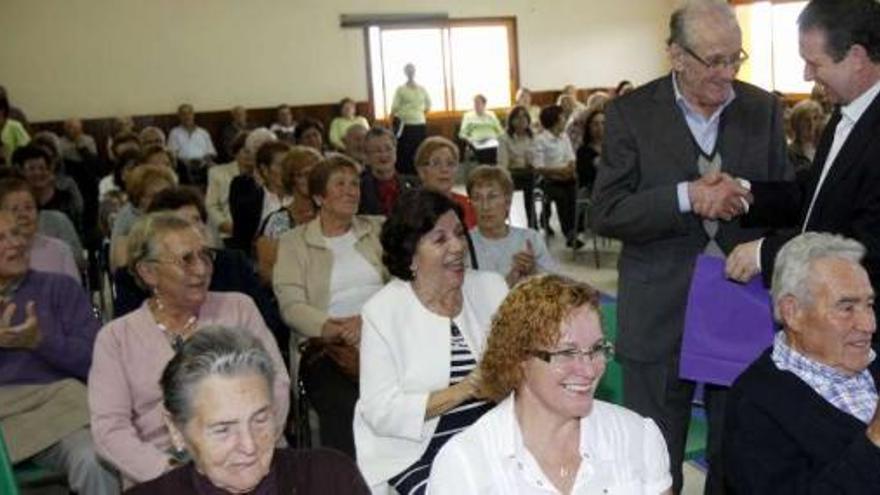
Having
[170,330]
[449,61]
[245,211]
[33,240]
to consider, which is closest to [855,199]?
[170,330]

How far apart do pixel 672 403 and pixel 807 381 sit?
661 millimetres

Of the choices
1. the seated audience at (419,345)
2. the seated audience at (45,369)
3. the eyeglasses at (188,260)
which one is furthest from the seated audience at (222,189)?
the seated audience at (419,345)

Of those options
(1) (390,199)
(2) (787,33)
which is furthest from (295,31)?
(1) (390,199)

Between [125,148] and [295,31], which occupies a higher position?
[295,31]

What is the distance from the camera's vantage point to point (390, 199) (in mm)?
5477

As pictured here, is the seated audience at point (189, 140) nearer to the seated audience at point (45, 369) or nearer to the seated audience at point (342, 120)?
the seated audience at point (342, 120)

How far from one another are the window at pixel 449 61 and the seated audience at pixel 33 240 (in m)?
11.0

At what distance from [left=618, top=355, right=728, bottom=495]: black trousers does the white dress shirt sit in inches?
26.9

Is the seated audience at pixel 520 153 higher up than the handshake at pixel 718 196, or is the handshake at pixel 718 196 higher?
the handshake at pixel 718 196

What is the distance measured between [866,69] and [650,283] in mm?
723

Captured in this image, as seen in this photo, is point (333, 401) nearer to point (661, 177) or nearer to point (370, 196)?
point (661, 177)

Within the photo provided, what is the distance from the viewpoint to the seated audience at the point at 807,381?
1.88 meters

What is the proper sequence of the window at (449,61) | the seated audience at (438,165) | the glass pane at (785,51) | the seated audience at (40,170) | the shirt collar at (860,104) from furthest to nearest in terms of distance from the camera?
the window at (449,61) < the glass pane at (785,51) < the seated audience at (40,170) < the seated audience at (438,165) < the shirt collar at (860,104)

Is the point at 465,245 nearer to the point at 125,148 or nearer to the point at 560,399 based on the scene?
the point at 560,399
